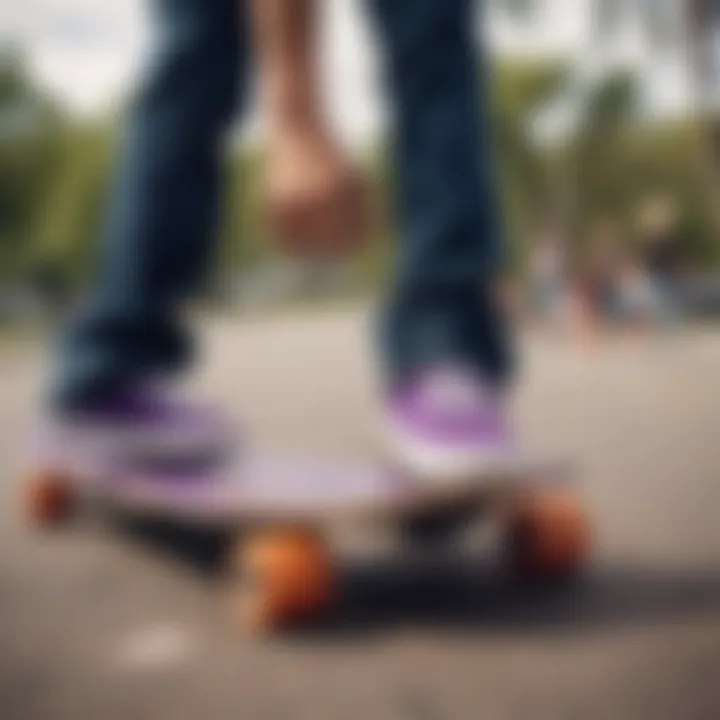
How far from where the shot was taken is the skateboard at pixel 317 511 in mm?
420

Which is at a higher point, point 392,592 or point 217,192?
point 217,192

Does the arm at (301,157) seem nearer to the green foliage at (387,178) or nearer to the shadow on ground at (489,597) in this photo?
the green foliage at (387,178)

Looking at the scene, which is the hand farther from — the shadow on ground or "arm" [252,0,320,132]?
the shadow on ground

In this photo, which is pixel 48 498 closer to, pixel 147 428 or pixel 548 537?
pixel 147 428

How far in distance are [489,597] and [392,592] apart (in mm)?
33

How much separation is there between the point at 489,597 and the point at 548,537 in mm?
28

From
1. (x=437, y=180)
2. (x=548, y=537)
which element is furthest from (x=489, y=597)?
(x=437, y=180)

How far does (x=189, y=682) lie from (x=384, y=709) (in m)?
0.06

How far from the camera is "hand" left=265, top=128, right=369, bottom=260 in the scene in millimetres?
423

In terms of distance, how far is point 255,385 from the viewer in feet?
1.55

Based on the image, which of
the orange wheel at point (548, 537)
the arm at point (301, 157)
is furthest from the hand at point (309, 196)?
the orange wheel at point (548, 537)

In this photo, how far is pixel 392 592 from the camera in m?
0.44

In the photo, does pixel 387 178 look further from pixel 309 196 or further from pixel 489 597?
pixel 489 597

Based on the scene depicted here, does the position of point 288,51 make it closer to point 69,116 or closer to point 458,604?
point 69,116
